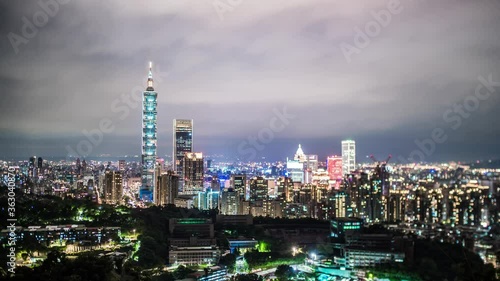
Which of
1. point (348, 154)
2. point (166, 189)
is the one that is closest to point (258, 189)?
point (166, 189)

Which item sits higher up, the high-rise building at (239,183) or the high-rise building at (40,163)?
the high-rise building at (40,163)

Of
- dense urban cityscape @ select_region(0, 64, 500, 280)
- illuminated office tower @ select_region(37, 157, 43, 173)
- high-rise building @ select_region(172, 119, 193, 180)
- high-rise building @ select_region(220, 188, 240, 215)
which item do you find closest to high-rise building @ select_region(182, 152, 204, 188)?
high-rise building @ select_region(172, 119, 193, 180)

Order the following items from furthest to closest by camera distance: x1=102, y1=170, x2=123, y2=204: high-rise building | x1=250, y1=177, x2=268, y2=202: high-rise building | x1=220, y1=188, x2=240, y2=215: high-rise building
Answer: x1=250, y1=177, x2=268, y2=202: high-rise building, x1=220, y1=188, x2=240, y2=215: high-rise building, x1=102, y1=170, x2=123, y2=204: high-rise building

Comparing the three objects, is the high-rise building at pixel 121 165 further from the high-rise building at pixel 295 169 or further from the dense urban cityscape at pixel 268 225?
the high-rise building at pixel 295 169

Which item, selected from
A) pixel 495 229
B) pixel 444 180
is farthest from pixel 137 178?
pixel 495 229

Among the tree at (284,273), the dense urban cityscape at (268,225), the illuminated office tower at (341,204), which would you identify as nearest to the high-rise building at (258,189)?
the dense urban cityscape at (268,225)

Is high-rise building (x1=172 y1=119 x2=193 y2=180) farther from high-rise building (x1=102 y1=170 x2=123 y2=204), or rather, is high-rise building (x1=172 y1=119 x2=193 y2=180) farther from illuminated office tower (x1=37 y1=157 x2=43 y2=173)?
illuminated office tower (x1=37 y1=157 x2=43 y2=173)

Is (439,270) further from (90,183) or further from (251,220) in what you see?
(90,183)
